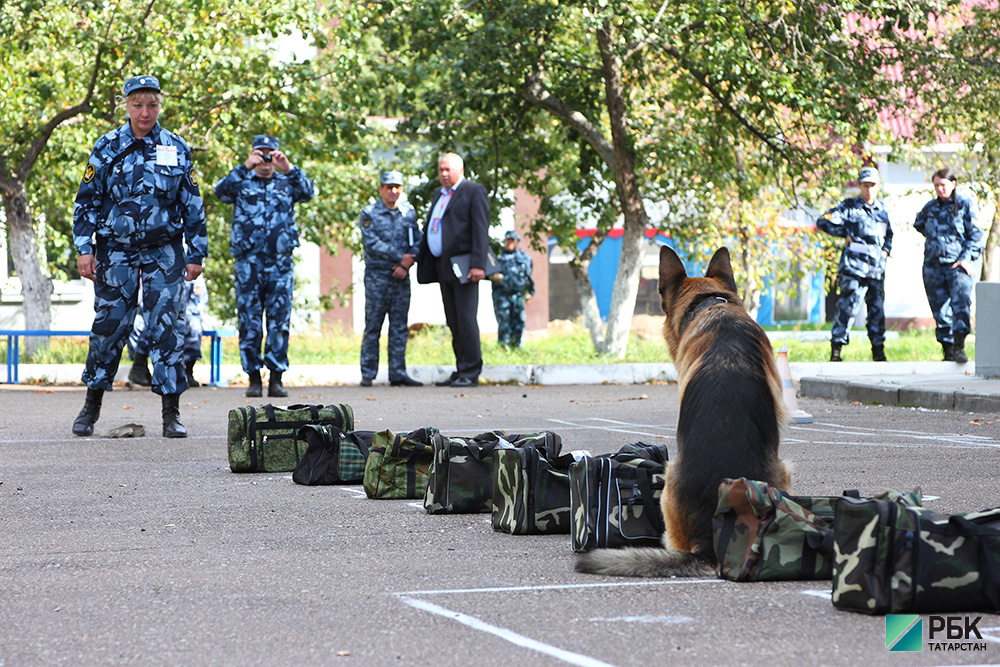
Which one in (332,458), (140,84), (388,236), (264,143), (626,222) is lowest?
(332,458)

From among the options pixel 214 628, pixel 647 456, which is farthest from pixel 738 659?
pixel 647 456

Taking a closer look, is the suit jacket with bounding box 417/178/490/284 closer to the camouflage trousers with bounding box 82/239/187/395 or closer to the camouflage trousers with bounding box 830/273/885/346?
the camouflage trousers with bounding box 830/273/885/346

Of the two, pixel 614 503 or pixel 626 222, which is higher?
pixel 626 222

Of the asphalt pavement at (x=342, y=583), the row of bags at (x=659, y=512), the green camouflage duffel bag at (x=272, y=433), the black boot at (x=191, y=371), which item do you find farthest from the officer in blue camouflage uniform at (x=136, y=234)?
the black boot at (x=191, y=371)

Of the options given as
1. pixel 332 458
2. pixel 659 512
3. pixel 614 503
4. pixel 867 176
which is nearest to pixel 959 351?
pixel 867 176

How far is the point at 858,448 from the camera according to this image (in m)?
8.34

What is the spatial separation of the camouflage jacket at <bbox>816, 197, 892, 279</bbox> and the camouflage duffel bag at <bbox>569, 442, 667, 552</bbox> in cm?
1179

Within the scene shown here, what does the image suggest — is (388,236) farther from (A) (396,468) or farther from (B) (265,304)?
(A) (396,468)

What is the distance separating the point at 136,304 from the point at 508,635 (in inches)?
240

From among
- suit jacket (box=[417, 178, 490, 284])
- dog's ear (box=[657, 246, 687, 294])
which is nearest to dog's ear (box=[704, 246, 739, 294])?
dog's ear (box=[657, 246, 687, 294])

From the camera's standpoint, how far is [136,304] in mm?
8828

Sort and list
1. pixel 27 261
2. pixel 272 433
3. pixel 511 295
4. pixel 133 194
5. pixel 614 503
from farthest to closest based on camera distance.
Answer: pixel 511 295 < pixel 27 261 < pixel 133 194 < pixel 272 433 < pixel 614 503

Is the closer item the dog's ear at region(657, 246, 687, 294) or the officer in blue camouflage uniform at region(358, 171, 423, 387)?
the dog's ear at region(657, 246, 687, 294)

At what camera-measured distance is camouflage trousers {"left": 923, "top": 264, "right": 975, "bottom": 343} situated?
15812 millimetres
